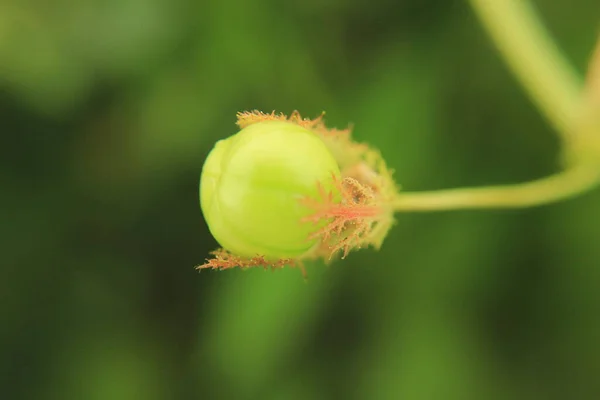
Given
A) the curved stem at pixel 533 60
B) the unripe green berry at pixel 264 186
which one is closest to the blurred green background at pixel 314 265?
the curved stem at pixel 533 60

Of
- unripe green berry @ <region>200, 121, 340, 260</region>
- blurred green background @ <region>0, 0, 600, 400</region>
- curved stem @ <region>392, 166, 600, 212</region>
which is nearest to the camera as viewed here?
unripe green berry @ <region>200, 121, 340, 260</region>

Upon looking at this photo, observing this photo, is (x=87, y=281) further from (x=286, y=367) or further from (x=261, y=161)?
(x=261, y=161)

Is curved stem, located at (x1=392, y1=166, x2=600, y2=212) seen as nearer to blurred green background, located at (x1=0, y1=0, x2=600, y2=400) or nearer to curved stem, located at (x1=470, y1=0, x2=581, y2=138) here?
curved stem, located at (x1=470, y1=0, x2=581, y2=138)

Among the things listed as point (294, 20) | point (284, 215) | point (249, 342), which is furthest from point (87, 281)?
point (284, 215)

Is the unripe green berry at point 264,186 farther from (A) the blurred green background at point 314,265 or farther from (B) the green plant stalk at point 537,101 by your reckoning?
(A) the blurred green background at point 314,265

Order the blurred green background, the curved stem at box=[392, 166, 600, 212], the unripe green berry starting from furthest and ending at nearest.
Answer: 1. the blurred green background
2. the curved stem at box=[392, 166, 600, 212]
3. the unripe green berry

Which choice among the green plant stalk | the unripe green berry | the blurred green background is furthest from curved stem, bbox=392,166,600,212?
the blurred green background

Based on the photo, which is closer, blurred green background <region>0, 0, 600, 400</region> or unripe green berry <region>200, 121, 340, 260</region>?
unripe green berry <region>200, 121, 340, 260</region>
